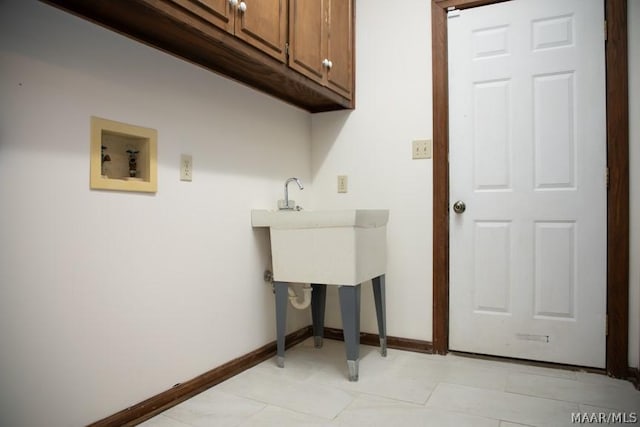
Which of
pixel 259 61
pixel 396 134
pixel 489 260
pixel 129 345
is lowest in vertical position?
pixel 129 345

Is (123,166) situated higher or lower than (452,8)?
lower

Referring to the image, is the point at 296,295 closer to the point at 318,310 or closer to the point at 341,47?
the point at 318,310

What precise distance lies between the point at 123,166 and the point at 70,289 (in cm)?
49

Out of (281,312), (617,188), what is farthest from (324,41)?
(617,188)

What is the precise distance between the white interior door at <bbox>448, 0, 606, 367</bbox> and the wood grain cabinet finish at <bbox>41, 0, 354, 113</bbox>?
63cm

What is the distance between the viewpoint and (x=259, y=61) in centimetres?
180

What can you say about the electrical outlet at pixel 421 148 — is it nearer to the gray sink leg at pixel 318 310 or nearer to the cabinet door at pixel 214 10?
the gray sink leg at pixel 318 310

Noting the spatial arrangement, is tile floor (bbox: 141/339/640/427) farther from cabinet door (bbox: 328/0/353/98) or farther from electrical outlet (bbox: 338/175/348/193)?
cabinet door (bbox: 328/0/353/98)

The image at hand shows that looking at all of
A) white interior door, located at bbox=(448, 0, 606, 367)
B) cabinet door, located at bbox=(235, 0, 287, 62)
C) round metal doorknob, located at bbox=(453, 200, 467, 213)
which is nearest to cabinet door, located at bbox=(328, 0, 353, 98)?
cabinet door, located at bbox=(235, 0, 287, 62)

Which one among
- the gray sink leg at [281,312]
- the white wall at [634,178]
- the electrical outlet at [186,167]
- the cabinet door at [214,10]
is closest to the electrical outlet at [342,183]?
the gray sink leg at [281,312]

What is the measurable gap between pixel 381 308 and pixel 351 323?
36 centimetres

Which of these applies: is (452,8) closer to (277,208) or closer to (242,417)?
(277,208)

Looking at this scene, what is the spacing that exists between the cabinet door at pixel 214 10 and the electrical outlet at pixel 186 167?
21.5 inches

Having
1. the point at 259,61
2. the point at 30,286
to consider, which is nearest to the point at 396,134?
the point at 259,61
